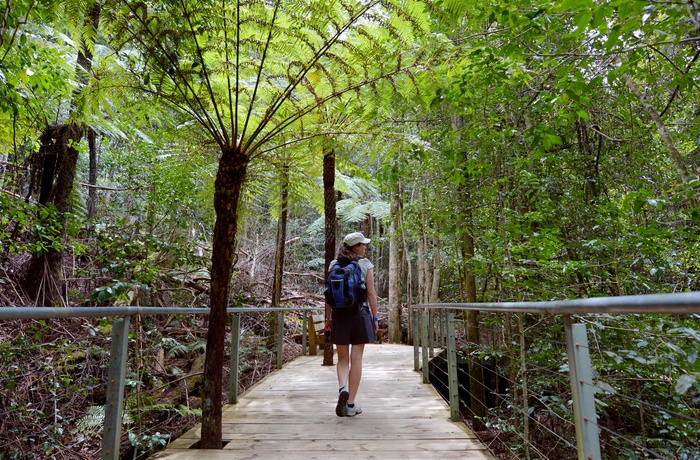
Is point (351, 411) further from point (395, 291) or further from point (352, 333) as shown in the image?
point (395, 291)

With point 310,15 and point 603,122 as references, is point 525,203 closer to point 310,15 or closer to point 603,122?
point 603,122

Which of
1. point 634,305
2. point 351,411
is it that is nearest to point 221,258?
point 351,411

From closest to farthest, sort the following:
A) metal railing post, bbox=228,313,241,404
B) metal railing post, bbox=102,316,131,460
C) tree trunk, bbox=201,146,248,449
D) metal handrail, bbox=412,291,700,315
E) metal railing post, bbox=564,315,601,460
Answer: metal handrail, bbox=412,291,700,315
metal railing post, bbox=564,315,601,460
metal railing post, bbox=102,316,131,460
tree trunk, bbox=201,146,248,449
metal railing post, bbox=228,313,241,404

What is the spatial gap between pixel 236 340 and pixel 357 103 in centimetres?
253

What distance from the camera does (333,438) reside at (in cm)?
305

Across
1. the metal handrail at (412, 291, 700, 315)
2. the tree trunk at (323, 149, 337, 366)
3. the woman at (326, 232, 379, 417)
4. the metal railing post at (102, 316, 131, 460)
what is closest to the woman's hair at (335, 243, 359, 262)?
the woman at (326, 232, 379, 417)

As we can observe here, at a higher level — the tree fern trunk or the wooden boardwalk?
the tree fern trunk

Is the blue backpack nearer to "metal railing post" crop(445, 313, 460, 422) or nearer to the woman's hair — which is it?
the woman's hair

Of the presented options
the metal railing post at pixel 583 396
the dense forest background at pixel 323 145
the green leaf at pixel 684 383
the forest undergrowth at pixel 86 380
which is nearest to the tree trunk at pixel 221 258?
the dense forest background at pixel 323 145

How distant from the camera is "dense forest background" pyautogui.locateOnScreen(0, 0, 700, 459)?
2.90 m

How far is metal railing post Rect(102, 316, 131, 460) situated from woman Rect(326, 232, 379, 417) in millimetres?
1822

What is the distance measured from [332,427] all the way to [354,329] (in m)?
0.80

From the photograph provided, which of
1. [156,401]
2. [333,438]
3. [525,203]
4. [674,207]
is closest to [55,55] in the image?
[156,401]

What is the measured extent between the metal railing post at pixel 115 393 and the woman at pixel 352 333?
1822 mm
